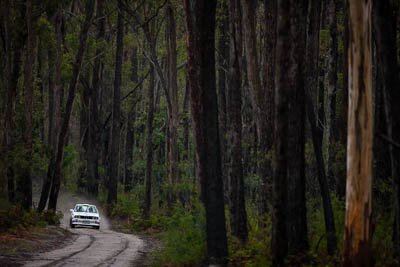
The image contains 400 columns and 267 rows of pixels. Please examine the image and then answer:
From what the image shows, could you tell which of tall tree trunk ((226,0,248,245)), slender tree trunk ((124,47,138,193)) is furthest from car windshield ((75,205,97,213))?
slender tree trunk ((124,47,138,193))

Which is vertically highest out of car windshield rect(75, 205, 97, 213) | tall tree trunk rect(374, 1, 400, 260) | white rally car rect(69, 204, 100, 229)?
tall tree trunk rect(374, 1, 400, 260)

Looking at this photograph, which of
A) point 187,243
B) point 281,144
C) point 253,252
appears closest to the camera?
point 281,144

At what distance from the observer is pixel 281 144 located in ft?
39.6

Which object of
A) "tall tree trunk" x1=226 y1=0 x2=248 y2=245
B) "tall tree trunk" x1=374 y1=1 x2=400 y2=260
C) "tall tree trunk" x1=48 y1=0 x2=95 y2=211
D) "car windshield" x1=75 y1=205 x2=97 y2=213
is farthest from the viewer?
"car windshield" x1=75 y1=205 x2=97 y2=213

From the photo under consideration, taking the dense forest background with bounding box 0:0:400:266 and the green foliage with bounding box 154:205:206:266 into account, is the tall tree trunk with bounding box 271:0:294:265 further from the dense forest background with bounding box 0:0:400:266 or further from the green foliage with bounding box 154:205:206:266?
the green foliage with bounding box 154:205:206:266

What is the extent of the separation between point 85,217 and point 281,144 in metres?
22.1

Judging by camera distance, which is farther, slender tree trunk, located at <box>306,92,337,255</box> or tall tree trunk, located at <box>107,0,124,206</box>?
tall tree trunk, located at <box>107,0,124,206</box>

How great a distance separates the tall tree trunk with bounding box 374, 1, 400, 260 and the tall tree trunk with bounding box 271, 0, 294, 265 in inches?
69.9

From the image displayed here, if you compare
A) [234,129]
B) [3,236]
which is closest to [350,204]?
[234,129]

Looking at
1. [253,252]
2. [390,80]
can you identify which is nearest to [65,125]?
[253,252]

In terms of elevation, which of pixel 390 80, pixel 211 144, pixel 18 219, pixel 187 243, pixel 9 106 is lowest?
pixel 187 243

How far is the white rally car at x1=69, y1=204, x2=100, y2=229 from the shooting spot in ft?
105

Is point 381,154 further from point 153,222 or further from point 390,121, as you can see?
point 153,222

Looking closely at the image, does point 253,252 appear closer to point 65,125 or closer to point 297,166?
point 297,166
